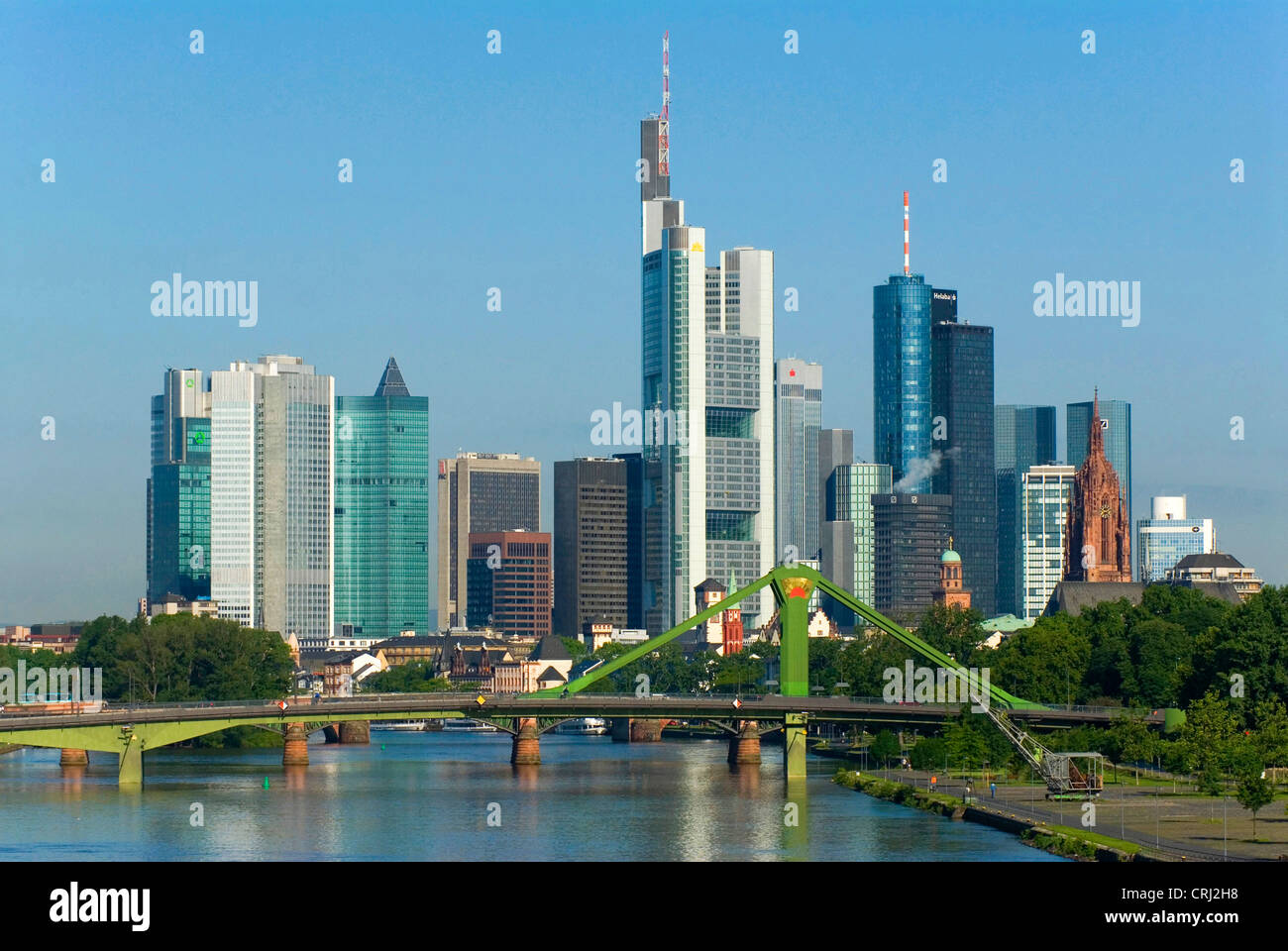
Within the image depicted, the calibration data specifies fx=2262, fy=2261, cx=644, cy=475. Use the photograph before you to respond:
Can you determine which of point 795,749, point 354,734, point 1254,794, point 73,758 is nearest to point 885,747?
point 795,749

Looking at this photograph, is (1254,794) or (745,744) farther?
(745,744)

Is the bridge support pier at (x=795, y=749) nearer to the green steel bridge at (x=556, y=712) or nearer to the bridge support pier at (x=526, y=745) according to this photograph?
the green steel bridge at (x=556, y=712)

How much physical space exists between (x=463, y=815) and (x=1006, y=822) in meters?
20.0

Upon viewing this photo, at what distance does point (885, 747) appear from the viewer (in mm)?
110250

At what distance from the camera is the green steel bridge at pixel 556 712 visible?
331ft

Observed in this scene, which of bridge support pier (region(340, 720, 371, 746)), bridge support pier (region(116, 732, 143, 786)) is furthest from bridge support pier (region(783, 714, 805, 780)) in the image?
bridge support pier (region(340, 720, 371, 746))

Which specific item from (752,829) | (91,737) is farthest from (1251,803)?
(91,737)

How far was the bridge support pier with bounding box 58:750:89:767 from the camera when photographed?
388 ft

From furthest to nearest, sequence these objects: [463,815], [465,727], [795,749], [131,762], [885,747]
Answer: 1. [465,727]
2. [885,747]
3. [795,749]
4. [131,762]
5. [463,815]

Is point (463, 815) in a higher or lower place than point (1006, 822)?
lower

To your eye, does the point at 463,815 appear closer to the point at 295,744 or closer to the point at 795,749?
the point at 795,749

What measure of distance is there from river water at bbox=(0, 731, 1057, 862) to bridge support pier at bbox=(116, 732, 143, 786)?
0.84 meters

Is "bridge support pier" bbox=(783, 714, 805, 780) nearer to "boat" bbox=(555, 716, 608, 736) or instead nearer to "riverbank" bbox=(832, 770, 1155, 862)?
"riverbank" bbox=(832, 770, 1155, 862)
